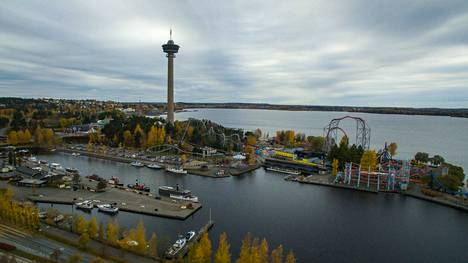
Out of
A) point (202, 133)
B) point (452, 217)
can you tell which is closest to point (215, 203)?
point (452, 217)

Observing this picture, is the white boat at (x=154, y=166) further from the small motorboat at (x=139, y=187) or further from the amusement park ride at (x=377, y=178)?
the amusement park ride at (x=377, y=178)


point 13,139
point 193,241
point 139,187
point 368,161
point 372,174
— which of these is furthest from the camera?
point 13,139

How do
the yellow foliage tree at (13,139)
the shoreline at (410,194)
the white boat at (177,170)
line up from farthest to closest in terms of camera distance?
the yellow foliage tree at (13,139) → the white boat at (177,170) → the shoreline at (410,194)

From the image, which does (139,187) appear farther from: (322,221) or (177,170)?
(322,221)

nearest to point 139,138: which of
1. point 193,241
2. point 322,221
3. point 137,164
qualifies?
point 137,164

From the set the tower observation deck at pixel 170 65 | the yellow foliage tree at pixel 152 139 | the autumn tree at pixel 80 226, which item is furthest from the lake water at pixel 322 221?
the tower observation deck at pixel 170 65

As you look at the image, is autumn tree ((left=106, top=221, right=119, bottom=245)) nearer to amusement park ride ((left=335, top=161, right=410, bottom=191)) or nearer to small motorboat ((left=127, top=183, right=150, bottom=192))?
small motorboat ((left=127, top=183, right=150, bottom=192))
